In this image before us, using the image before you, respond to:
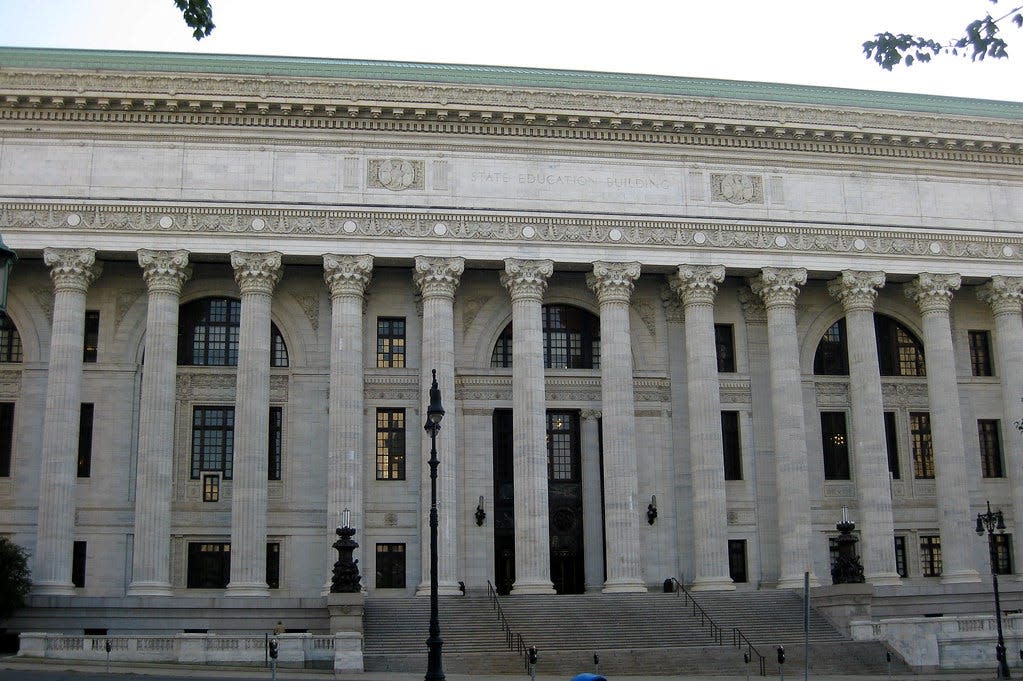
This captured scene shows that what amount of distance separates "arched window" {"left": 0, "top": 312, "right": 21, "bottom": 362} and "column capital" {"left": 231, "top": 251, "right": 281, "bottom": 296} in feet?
29.4

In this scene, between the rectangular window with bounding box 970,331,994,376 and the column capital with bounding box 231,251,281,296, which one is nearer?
the column capital with bounding box 231,251,281,296

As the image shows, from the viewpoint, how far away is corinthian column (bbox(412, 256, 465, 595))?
4250 centimetres

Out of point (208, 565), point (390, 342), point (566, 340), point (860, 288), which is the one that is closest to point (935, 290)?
point (860, 288)

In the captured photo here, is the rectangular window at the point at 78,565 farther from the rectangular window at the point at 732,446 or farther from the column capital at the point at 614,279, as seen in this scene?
the rectangular window at the point at 732,446

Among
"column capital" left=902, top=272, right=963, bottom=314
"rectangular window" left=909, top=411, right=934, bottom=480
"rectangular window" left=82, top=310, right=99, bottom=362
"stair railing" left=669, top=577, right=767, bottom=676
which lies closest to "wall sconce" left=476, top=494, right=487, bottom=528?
"stair railing" left=669, top=577, right=767, bottom=676

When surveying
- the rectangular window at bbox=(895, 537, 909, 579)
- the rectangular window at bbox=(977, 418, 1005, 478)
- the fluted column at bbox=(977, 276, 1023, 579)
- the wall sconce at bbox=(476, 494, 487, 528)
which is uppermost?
the fluted column at bbox=(977, 276, 1023, 579)

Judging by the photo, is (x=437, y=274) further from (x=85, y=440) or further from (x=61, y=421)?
(x=85, y=440)

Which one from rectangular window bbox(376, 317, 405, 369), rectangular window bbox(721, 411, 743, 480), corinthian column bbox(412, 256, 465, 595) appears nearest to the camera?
corinthian column bbox(412, 256, 465, 595)

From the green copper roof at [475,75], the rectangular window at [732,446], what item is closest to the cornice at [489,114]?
the green copper roof at [475,75]

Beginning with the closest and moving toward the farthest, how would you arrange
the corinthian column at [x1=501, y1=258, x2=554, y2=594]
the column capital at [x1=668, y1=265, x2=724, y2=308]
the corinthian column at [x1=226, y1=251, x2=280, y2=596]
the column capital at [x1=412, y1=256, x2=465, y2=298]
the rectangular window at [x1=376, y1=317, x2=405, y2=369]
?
the corinthian column at [x1=226, y1=251, x2=280, y2=596] < the corinthian column at [x1=501, y1=258, x2=554, y2=594] < the column capital at [x1=412, y1=256, x2=465, y2=298] < the column capital at [x1=668, y1=265, x2=724, y2=308] < the rectangular window at [x1=376, y1=317, x2=405, y2=369]

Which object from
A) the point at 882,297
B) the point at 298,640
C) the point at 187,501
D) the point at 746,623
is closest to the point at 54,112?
the point at 187,501

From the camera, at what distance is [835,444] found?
1917 inches

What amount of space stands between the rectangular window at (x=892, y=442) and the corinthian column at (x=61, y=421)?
31099mm

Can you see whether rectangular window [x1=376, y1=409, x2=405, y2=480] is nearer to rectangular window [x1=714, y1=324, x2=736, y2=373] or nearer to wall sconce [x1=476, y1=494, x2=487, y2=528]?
wall sconce [x1=476, y1=494, x2=487, y2=528]
